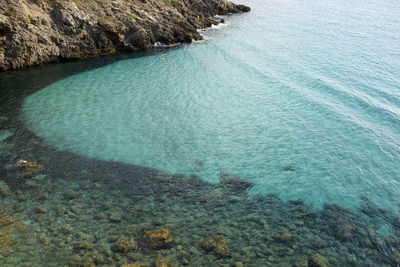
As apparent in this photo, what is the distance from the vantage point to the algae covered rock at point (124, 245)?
17.4 metres

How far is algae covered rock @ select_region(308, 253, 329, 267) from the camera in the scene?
1751 cm

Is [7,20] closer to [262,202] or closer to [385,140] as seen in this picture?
[262,202]

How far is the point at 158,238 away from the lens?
59.7 feet

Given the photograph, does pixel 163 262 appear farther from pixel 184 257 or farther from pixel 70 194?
pixel 70 194

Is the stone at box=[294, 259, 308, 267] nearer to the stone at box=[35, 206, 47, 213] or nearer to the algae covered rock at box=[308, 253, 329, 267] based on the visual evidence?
the algae covered rock at box=[308, 253, 329, 267]

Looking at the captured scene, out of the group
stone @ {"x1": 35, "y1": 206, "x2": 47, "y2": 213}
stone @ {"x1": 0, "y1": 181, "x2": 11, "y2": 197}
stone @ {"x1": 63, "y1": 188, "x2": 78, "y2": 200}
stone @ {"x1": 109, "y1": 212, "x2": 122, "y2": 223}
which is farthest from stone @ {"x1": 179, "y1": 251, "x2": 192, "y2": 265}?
stone @ {"x1": 0, "y1": 181, "x2": 11, "y2": 197}

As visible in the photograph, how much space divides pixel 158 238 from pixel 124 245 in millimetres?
2015

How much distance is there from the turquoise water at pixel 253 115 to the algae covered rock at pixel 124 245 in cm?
803

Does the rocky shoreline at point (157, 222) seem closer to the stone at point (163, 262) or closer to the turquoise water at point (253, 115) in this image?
the stone at point (163, 262)

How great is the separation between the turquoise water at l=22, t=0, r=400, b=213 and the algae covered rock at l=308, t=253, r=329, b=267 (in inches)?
207

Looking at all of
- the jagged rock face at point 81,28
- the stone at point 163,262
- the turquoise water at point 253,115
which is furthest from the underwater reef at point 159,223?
the jagged rock face at point 81,28

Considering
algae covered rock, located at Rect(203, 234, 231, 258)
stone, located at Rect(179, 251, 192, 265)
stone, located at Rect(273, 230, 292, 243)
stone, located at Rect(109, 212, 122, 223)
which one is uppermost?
stone, located at Rect(109, 212, 122, 223)

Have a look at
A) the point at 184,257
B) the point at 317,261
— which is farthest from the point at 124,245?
the point at 317,261

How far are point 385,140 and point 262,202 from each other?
708 inches
